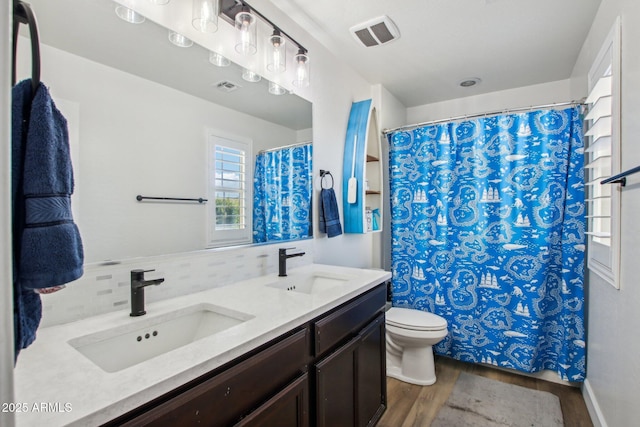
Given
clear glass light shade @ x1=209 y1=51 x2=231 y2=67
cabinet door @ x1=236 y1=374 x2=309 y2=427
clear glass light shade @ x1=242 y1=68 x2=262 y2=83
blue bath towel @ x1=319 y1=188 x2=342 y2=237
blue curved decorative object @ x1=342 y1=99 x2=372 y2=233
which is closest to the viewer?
cabinet door @ x1=236 y1=374 x2=309 y2=427

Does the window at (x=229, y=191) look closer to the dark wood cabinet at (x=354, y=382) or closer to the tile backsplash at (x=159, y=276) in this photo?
the tile backsplash at (x=159, y=276)

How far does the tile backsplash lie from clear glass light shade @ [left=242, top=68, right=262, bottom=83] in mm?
872

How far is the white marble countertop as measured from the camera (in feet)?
1.88

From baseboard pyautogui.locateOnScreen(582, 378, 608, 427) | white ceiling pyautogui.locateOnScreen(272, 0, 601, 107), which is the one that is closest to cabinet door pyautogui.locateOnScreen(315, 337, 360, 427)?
baseboard pyautogui.locateOnScreen(582, 378, 608, 427)

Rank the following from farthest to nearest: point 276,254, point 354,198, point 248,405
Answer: point 354,198 < point 276,254 < point 248,405

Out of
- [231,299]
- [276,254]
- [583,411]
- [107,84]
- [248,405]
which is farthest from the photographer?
[583,411]

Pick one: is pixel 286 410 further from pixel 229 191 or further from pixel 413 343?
pixel 413 343

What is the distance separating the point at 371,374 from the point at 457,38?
2223 millimetres

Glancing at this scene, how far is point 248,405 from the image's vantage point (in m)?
0.87

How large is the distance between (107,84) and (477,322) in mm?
2741

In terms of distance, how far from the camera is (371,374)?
1599 millimetres

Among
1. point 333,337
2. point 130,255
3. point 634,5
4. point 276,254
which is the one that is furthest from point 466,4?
point 130,255

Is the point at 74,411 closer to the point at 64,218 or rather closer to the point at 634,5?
the point at 64,218

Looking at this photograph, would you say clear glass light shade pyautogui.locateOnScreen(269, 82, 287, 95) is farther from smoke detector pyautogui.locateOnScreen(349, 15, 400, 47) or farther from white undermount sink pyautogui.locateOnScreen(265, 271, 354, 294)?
white undermount sink pyautogui.locateOnScreen(265, 271, 354, 294)
